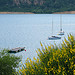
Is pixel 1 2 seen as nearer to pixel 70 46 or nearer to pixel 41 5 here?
pixel 41 5

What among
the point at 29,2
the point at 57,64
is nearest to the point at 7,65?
the point at 57,64

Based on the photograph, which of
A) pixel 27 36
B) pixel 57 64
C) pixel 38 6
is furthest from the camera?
pixel 38 6

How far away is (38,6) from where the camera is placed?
414 ft

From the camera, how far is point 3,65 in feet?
32.8

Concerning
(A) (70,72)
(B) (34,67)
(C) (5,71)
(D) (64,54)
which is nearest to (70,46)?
(D) (64,54)

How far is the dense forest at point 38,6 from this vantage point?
377 feet

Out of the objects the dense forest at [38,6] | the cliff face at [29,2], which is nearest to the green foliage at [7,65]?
the dense forest at [38,6]

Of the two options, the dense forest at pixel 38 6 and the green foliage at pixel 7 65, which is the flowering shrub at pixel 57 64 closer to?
the green foliage at pixel 7 65

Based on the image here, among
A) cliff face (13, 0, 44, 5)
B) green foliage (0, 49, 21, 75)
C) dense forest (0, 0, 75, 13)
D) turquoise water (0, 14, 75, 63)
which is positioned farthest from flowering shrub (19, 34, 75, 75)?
cliff face (13, 0, 44, 5)

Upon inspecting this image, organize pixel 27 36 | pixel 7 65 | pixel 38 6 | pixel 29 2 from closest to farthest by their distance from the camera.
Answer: pixel 7 65
pixel 27 36
pixel 38 6
pixel 29 2

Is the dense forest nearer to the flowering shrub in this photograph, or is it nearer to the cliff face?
the cliff face

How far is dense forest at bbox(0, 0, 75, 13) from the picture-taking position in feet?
377

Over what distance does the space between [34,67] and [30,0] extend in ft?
444

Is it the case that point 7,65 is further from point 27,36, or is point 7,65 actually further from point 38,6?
point 38,6
